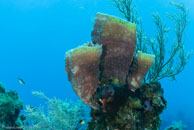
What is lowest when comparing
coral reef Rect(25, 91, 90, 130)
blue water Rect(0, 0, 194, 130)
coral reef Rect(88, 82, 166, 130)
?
coral reef Rect(88, 82, 166, 130)

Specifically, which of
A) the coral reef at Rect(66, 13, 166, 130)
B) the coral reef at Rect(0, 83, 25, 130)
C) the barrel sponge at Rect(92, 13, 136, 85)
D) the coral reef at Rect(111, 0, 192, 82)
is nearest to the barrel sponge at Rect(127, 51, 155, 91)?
the coral reef at Rect(66, 13, 166, 130)

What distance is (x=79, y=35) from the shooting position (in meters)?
101

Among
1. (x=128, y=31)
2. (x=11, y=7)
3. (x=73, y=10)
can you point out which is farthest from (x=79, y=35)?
(x=128, y=31)

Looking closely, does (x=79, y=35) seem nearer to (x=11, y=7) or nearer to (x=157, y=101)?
(x=11, y=7)

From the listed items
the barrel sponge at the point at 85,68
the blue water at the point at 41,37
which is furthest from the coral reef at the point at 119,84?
the blue water at the point at 41,37

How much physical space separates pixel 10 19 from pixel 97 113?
118175mm

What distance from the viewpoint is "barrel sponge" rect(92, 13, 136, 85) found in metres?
3.27

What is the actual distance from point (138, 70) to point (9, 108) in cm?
487

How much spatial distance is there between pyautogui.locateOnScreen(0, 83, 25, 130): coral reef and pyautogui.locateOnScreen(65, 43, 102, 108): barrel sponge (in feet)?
13.5

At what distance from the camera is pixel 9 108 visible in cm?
673

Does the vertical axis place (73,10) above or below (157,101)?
above

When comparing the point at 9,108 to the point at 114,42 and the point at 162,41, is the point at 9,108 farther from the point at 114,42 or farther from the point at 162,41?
the point at 162,41

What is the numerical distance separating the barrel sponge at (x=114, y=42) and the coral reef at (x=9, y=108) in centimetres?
436

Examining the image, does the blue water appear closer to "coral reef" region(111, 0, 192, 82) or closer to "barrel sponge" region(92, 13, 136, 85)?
"coral reef" region(111, 0, 192, 82)
